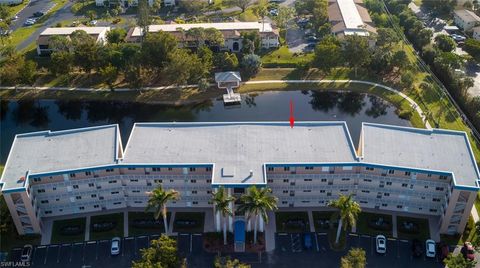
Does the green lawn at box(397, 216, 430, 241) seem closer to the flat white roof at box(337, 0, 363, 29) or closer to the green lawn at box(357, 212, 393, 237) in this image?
the green lawn at box(357, 212, 393, 237)

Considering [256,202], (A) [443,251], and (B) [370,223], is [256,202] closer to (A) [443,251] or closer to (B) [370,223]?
(B) [370,223]

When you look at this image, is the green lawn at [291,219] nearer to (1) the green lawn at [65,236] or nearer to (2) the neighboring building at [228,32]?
(1) the green lawn at [65,236]

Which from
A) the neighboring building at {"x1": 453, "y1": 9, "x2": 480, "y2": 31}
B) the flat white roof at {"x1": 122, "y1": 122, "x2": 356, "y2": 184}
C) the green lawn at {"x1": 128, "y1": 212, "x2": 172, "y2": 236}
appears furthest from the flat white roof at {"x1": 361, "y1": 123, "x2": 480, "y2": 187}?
the neighboring building at {"x1": 453, "y1": 9, "x2": 480, "y2": 31}

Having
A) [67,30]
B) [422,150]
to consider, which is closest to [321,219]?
[422,150]

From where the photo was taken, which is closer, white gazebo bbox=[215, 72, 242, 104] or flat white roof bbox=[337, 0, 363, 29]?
white gazebo bbox=[215, 72, 242, 104]

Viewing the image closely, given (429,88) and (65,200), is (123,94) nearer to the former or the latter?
(65,200)

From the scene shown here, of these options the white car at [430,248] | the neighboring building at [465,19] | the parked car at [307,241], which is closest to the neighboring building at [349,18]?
the neighboring building at [465,19]

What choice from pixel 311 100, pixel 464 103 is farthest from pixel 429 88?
pixel 311 100
